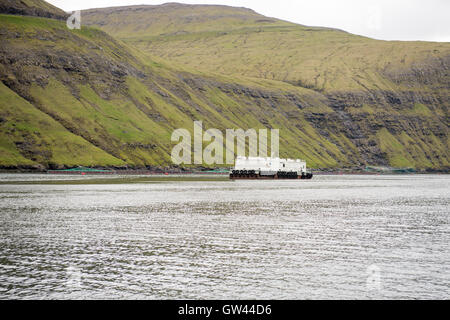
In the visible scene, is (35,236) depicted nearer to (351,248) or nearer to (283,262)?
(283,262)

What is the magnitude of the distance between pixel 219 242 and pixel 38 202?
4435 centimetres

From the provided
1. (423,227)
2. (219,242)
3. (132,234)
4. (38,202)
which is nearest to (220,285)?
(219,242)

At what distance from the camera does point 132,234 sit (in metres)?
47.2

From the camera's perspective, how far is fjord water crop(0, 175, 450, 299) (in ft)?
92.4

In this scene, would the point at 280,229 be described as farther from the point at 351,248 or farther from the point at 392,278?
the point at 392,278

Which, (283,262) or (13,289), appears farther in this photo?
(283,262)

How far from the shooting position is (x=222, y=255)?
3722 cm

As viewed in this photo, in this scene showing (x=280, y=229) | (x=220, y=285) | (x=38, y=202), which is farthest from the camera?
(x=38, y=202)

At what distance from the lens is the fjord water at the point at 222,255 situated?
28.2m

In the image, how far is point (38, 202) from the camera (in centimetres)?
7912

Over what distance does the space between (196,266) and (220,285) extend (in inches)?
189
